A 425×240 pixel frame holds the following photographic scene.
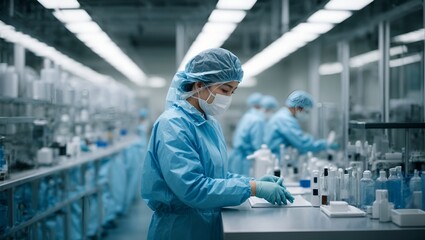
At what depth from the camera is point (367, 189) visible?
213 centimetres

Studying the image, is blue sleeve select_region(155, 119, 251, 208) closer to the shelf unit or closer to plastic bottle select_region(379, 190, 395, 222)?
plastic bottle select_region(379, 190, 395, 222)

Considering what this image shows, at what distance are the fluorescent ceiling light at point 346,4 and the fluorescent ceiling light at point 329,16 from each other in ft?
0.35

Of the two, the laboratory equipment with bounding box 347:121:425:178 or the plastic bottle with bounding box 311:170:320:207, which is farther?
the laboratory equipment with bounding box 347:121:425:178

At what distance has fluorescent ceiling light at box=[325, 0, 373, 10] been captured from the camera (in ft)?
8.87

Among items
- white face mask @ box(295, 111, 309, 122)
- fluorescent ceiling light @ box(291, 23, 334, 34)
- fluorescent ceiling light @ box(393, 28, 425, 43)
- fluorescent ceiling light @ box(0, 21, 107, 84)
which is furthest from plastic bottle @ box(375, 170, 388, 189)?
fluorescent ceiling light @ box(0, 21, 107, 84)

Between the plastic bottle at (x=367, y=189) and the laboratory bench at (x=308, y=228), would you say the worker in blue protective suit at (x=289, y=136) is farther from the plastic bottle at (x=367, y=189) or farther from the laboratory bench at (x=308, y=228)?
the laboratory bench at (x=308, y=228)

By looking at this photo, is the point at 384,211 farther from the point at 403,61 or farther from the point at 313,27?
the point at 403,61

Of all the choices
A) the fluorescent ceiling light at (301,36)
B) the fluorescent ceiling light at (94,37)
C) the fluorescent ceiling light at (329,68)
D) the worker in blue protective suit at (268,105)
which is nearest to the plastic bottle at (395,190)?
the fluorescent ceiling light at (301,36)

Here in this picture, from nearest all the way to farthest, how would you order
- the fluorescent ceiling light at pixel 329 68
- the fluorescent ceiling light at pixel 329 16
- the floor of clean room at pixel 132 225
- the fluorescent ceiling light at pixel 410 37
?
the fluorescent ceiling light at pixel 329 16 < the fluorescent ceiling light at pixel 410 37 < the floor of clean room at pixel 132 225 < the fluorescent ceiling light at pixel 329 68

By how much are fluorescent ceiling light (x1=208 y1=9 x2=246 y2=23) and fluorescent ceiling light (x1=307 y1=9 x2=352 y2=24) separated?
0.56 m

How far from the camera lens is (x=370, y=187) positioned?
2121mm

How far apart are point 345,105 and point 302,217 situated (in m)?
3.02

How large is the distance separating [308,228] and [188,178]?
0.57 metres

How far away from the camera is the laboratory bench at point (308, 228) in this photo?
5.61 feet
